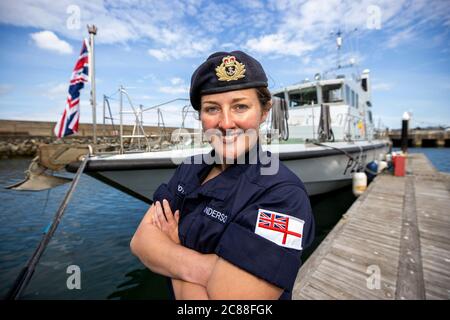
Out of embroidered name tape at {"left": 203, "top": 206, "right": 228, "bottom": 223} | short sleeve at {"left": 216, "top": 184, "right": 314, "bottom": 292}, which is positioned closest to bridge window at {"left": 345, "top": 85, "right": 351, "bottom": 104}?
short sleeve at {"left": 216, "top": 184, "right": 314, "bottom": 292}

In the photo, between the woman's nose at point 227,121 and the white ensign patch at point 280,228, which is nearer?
the white ensign patch at point 280,228

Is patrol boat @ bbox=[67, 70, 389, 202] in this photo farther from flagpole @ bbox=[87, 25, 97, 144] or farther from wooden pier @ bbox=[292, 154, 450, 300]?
wooden pier @ bbox=[292, 154, 450, 300]

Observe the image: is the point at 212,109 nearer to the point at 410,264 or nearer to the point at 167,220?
the point at 167,220

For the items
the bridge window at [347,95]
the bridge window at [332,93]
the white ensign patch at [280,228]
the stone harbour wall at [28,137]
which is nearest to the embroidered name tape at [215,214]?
the white ensign patch at [280,228]

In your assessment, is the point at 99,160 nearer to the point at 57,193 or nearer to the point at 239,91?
the point at 239,91

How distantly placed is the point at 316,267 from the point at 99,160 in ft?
11.3

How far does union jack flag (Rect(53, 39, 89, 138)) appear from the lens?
3.80m

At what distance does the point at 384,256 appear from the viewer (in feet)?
9.46

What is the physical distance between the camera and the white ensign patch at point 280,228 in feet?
2.63

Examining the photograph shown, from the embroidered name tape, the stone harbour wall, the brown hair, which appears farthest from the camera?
the stone harbour wall

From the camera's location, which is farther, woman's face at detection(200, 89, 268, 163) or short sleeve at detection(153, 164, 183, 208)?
short sleeve at detection(153, 164, 183, 208)

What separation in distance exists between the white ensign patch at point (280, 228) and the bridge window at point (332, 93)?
786cm

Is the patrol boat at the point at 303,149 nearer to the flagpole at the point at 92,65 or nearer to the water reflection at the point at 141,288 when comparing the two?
the flagpole at the point at 92,65

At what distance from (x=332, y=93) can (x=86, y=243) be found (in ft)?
27.3
